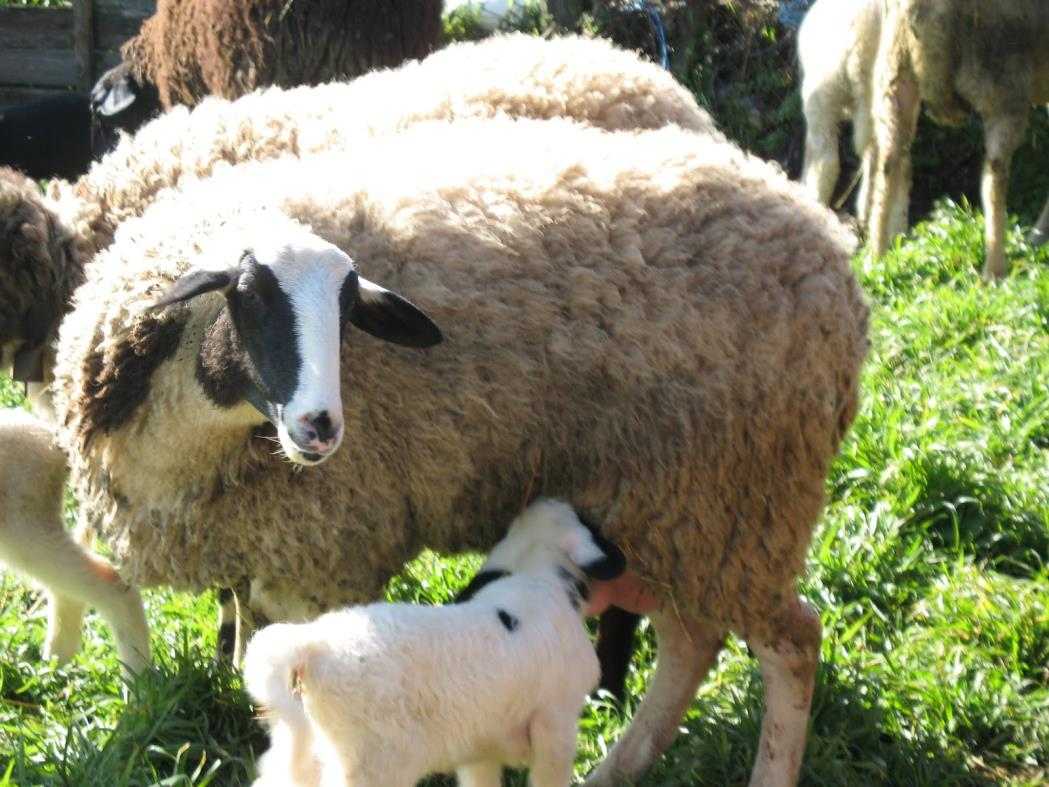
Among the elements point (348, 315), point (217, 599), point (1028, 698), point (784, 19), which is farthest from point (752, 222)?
point (784, 19)

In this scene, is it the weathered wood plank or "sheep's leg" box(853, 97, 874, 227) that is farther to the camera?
the weathered wood plank

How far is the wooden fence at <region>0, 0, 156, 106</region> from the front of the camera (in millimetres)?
10094

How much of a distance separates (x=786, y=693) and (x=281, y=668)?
4.87ft

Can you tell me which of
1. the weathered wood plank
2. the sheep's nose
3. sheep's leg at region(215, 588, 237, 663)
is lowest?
the weathered wood plank

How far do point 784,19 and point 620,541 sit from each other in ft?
23.1

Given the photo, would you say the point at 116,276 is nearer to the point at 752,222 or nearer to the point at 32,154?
the point at 752,222

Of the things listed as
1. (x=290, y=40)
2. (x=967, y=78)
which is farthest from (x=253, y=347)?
(x=967, y=78)

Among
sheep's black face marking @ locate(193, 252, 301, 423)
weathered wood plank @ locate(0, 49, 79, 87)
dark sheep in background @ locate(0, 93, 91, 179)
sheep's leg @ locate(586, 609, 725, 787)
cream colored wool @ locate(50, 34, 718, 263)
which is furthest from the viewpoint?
weathered wood plank @ locate(0, 49, 79, 87)

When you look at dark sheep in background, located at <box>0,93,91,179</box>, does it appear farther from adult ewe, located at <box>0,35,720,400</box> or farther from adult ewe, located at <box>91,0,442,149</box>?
adult ewe, located at <box>0,35,720,400</box>

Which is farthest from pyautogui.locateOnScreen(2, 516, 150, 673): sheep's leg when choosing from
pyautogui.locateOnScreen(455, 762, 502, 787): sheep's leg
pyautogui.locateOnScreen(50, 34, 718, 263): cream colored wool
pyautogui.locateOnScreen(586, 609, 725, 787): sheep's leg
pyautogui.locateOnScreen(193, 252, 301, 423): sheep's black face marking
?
pyautogui.locateOnScreen(586, 609, 725, 787): sheep's leg

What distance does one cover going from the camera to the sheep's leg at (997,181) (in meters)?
6.79

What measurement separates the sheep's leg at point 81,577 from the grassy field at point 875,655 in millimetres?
94

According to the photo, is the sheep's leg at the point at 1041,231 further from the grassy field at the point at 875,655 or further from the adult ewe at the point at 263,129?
the adult ewe at the point at 263,129

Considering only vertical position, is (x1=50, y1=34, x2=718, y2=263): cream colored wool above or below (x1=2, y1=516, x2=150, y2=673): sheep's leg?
above
